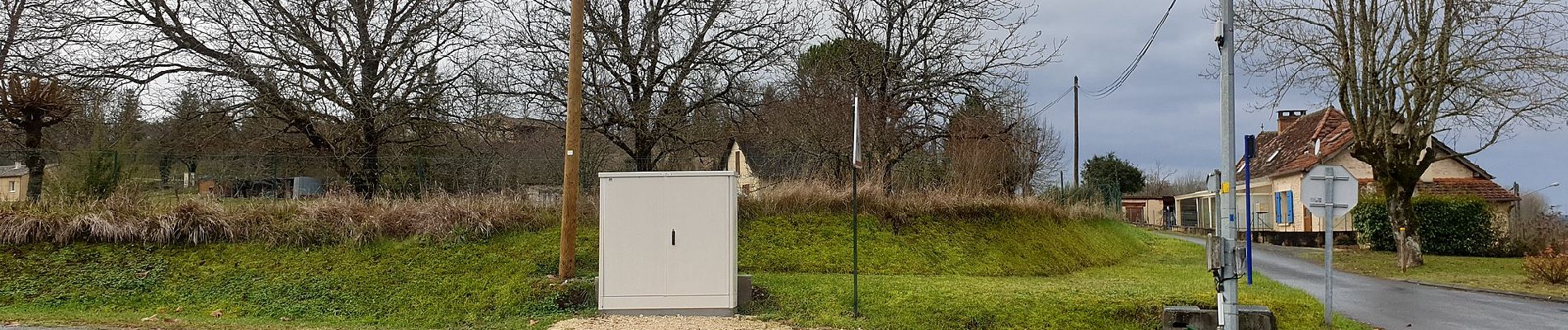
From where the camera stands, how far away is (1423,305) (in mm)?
14516

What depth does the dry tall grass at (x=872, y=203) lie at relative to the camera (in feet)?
50.9

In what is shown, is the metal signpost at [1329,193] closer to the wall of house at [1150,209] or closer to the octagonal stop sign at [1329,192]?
the octagonal stop sign at [1329,192]

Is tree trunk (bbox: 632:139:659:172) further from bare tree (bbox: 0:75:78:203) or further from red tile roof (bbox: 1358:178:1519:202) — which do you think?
red tile roof (bbox: 1358:178:1519:202)

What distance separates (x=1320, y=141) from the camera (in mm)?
36562

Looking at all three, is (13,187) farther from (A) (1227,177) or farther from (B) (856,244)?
(A) (1227,177)

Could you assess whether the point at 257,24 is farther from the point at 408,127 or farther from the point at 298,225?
the point at 298,225

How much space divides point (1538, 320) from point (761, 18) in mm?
13138

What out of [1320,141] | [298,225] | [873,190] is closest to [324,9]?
[298,225]

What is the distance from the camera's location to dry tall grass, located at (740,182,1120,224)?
15.5 m

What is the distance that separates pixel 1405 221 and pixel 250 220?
24.1 m

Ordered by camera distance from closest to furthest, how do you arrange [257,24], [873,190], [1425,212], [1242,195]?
[873,190], [257,24], [1425,212], [1242,195]

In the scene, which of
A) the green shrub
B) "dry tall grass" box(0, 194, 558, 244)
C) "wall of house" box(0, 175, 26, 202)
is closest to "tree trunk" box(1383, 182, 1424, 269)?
the green shrub

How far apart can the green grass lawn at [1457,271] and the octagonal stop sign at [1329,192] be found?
766 cm

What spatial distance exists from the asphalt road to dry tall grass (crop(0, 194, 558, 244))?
465 inches
